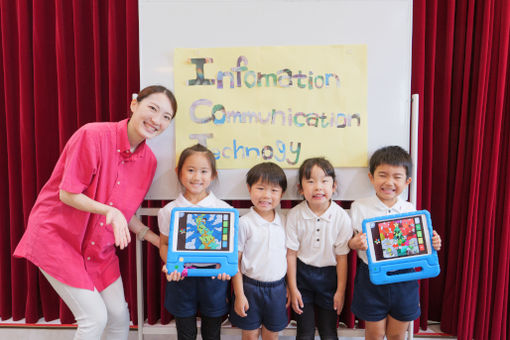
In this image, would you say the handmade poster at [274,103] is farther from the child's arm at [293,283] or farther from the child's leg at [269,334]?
the child's leg at [269,334]

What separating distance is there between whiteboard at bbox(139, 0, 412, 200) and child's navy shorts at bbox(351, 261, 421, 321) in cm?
43

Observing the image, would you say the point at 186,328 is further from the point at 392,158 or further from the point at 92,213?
the point at 392,158

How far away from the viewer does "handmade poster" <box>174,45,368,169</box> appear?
4.99ft

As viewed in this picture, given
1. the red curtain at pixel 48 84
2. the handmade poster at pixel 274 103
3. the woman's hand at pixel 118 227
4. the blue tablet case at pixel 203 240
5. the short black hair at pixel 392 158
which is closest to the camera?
the woman's hand at pixel 118 227

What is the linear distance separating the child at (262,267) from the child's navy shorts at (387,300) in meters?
0.37

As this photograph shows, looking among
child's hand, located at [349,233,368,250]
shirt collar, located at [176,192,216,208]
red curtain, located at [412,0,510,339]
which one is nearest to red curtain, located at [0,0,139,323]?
shirt collar, located at [176,192,216,208]

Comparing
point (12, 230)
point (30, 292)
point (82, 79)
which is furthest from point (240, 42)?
point (30, 292)

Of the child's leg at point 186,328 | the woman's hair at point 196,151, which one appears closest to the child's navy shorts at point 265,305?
the child's leg at point 186,328

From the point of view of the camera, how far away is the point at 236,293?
56.0 inches

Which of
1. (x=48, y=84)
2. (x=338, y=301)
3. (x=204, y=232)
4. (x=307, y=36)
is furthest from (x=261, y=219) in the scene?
(x=48, y=84)

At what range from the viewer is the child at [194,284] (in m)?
1.43

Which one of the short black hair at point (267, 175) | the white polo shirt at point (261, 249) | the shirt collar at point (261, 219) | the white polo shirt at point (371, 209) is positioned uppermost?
the short black hair at point (267, 175)

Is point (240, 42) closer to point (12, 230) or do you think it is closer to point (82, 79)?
point (82, 79)

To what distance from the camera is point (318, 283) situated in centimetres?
147
